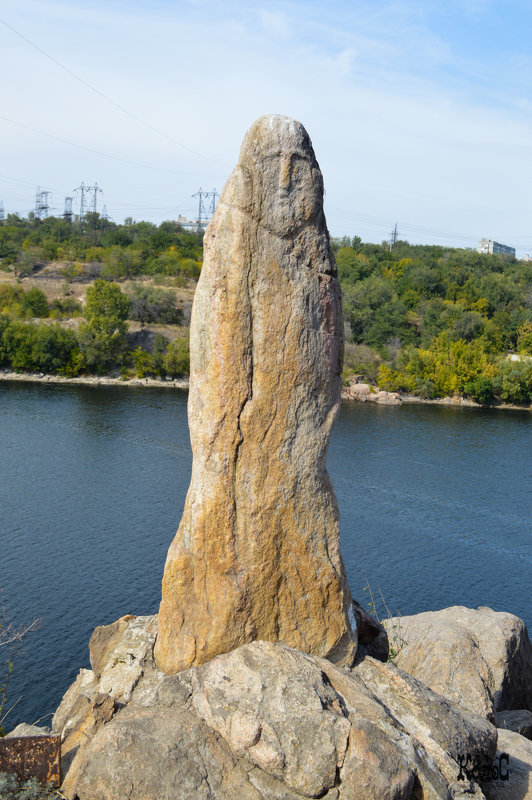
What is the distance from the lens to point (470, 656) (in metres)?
13.5

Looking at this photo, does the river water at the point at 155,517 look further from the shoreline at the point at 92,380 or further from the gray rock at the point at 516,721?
the shoreline at the point at 92,380

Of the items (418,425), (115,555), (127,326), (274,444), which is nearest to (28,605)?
(115,555)

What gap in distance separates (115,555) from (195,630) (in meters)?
19.3

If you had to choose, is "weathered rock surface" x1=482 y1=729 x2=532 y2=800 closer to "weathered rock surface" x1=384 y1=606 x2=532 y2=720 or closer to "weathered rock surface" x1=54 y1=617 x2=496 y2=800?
"weathered rock surface" x1=54 y1=617 x2=496 y2=800

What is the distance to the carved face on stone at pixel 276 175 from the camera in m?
9.92

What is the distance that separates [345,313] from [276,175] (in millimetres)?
76088

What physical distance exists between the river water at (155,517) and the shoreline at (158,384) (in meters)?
14.0

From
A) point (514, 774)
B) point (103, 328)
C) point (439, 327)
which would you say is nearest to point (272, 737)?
point (514, 774)

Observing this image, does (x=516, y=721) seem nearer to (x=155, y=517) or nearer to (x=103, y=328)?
(x=155, y=517)

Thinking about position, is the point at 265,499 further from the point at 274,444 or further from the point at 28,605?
the point at 28,605

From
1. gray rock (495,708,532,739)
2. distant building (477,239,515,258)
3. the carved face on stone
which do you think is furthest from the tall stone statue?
distant building (477,239,515,258)

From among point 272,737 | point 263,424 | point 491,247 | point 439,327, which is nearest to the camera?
point 272,737

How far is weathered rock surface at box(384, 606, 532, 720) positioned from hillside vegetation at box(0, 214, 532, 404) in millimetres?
59882

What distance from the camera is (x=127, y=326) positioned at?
262 ft
